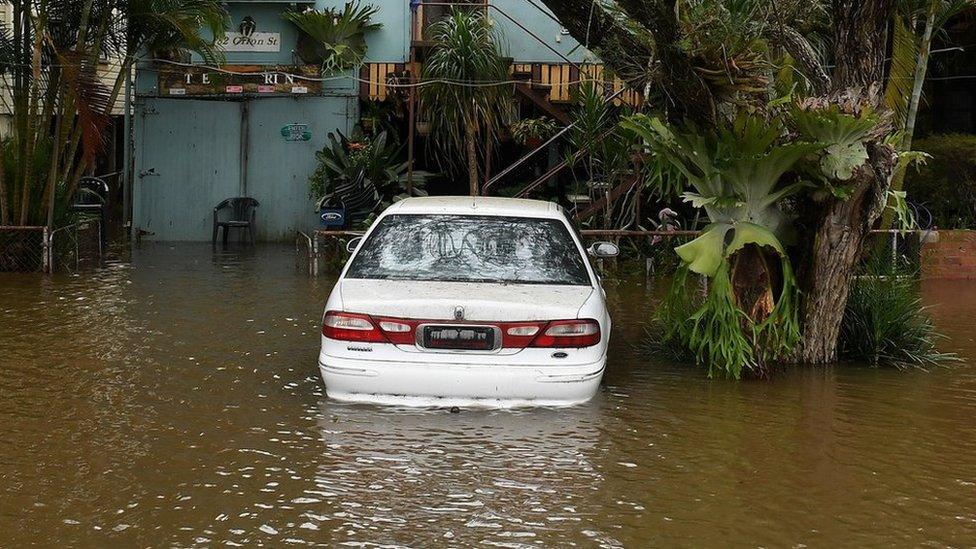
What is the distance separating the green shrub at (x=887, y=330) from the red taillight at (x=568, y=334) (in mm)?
3573

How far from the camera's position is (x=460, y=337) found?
7.64m

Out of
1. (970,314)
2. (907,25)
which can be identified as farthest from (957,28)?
(970,314)

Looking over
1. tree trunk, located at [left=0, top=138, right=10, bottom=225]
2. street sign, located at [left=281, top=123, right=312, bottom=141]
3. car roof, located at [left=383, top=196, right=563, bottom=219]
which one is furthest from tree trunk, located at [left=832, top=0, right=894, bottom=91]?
street sign, located at [left=281, top=123, right=312, bottom=141]

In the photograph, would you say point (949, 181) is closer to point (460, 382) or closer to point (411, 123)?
point (411, 123)

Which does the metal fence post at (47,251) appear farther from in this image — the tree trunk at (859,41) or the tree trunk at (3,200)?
the tree trunk at (859,41)

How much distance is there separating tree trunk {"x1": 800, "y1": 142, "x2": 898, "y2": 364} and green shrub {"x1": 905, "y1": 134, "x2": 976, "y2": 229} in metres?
8.70

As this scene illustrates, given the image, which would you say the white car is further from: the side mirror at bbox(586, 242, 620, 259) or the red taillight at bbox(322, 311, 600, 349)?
the side mirror at bbox(586, 242, 620, 259)

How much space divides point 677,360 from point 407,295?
3.35m

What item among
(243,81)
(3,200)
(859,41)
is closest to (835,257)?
(859,41)

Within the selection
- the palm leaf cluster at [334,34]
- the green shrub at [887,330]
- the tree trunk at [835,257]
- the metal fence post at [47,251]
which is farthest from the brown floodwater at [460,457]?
the palm leaf cluster at [334,34]

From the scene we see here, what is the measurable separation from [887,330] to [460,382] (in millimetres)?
4446

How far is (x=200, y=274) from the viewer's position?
17094 mm

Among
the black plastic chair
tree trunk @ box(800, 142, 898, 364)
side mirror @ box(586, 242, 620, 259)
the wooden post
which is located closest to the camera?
side mirror @ box(586, 242, 620, 259)

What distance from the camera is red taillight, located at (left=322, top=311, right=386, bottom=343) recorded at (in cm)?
769
